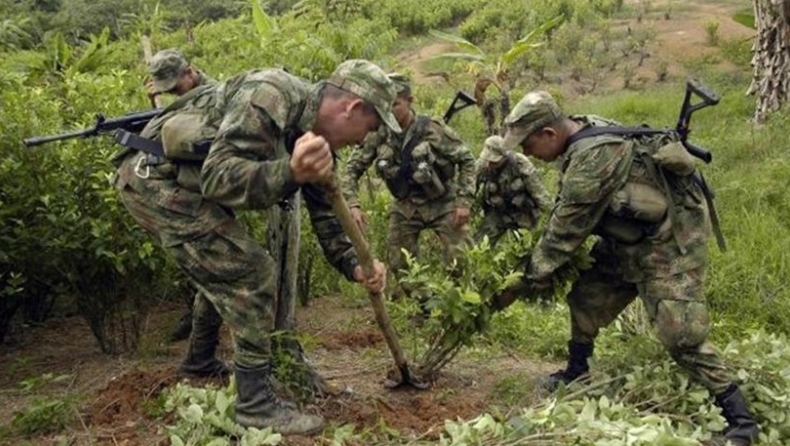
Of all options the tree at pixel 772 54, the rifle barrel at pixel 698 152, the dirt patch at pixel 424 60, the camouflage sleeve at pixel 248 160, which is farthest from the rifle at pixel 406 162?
the dirt patch at pixel 424 60

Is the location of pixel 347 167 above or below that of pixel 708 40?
above

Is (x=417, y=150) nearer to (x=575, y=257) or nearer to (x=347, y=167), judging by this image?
(x=347, y=167)

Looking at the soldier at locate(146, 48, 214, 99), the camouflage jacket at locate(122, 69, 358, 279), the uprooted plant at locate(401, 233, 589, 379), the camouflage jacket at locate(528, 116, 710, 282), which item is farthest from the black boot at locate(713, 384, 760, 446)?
the soldier at locate(146, 48, 214, 99)

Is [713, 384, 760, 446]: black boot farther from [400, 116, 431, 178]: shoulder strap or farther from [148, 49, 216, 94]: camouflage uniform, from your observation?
[148, 49, 216, 94]: camouflage uniform

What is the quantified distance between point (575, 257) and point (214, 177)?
1.87 meters

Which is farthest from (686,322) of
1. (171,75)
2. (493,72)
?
(493,72)

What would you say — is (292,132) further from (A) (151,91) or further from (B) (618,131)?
(A) (151,91)

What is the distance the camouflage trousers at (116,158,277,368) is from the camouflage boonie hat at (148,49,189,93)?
72.3 inches

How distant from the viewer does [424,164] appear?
6.12 metres

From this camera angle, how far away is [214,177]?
10.9 feet

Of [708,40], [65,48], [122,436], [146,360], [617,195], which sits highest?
[65,48]

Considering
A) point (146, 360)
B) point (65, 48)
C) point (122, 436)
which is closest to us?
point (122, 436)

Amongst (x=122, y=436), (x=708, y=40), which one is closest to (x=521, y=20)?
(x=708, y=40)

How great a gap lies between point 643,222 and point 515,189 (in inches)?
103
